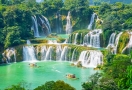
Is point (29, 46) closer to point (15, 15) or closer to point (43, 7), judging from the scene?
point (15, 15)

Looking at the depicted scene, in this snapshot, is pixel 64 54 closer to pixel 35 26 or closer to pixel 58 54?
pixel 58 54

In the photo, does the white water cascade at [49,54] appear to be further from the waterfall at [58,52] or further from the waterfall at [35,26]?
the waterfall at [35,26]

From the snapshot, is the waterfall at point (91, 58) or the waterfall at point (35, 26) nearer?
the waterfall at point (91, 58)

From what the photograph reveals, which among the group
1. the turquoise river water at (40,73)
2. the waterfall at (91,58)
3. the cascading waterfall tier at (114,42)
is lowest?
the turquoise river water at (40,73)

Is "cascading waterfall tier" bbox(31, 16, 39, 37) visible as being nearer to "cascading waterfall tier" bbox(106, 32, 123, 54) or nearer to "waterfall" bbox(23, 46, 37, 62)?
"waterfall" bbox(23, 46, 37, 62)

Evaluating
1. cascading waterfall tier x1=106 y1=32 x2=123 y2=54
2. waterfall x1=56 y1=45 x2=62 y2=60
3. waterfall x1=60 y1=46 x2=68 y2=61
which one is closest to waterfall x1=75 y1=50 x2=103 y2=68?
cascading waterfall tier x1=106 y1=32 x2=123 y2=54

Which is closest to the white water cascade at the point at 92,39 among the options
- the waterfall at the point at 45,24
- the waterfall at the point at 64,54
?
the waterfall at the point at 64,54
